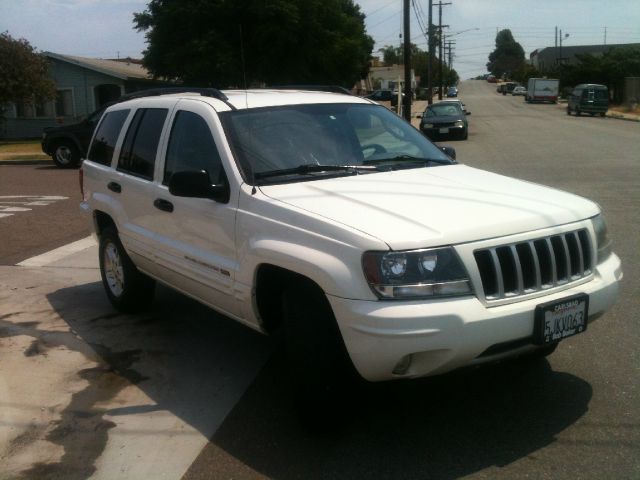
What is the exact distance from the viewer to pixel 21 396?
16.2 ft

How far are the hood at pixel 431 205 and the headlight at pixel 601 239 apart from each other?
0.06 meters

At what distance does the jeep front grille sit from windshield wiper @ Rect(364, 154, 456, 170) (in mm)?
1346

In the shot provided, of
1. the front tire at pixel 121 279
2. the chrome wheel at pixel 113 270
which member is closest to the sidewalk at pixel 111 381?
the front tire at pixel 121 279

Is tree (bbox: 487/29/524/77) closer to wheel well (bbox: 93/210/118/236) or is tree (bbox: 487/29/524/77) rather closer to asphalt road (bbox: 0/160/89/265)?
asphalt road (bbox: 0/160/89/265)

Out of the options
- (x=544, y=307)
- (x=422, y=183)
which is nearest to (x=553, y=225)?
(x=544, y=307)

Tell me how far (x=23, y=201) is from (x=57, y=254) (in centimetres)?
550

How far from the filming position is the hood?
3.73 meters

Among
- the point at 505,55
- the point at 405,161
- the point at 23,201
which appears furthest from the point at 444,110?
the point at 505,55

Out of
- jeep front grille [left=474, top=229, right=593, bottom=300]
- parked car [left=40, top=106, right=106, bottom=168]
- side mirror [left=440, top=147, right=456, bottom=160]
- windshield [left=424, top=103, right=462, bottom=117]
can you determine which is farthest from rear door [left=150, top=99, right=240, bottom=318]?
windshield [left=424, top=103, right=462, bottom=117]

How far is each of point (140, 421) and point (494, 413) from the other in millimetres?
2080

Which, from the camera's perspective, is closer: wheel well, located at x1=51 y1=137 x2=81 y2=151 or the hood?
the hood

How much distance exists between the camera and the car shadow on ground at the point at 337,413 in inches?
151

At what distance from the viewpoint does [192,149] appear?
5.20 metres

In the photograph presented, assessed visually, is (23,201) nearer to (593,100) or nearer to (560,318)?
(560,318)
